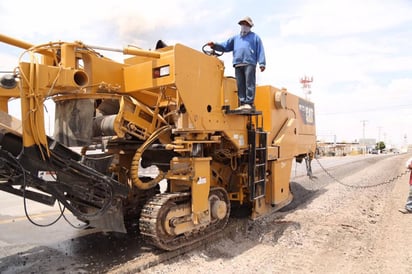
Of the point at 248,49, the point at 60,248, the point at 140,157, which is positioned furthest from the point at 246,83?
the point at 60,248

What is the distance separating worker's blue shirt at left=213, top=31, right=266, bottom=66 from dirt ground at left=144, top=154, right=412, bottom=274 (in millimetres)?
2887

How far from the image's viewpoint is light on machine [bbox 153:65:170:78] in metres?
5.18

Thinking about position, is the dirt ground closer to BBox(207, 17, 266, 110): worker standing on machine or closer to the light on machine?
BBox(207, 17, 266, 110): worker standing on machine

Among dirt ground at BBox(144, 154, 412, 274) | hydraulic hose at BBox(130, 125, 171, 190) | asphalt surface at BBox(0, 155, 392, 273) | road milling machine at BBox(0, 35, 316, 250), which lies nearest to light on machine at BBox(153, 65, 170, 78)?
road milling machine at BBox(0, 35, 316, 250)

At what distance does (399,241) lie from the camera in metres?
5.89

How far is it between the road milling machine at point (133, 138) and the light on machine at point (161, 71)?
0.01 m

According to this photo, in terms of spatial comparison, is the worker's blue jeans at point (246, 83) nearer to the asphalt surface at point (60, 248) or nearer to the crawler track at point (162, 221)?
→ the crawler track at point (162, 221)

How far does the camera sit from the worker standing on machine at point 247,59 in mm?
6223

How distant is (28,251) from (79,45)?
3.04m

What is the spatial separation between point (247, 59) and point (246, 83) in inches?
15.2

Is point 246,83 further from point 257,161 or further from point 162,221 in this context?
point 162,221

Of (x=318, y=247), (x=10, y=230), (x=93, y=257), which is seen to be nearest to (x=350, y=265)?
(x=318, y=247)

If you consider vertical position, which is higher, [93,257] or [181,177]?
[181,177]

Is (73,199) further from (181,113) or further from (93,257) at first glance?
(181,113)
